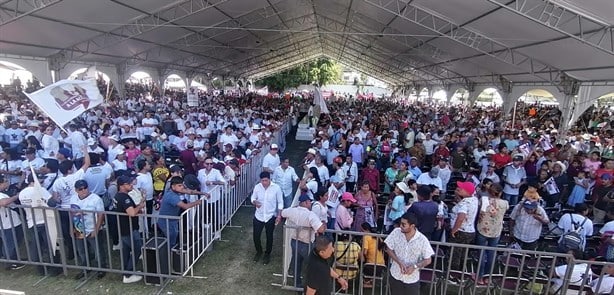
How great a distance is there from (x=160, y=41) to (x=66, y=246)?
15.8 m

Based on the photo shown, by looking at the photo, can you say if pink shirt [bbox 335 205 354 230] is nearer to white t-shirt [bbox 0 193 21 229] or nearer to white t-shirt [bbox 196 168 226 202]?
white t-shirt [bbox 196 168 226 202]

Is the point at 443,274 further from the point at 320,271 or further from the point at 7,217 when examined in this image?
the point at 7,217

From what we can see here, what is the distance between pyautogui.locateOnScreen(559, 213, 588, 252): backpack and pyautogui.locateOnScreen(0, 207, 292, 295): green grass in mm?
3848

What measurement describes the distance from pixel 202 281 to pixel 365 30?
62.8 ft

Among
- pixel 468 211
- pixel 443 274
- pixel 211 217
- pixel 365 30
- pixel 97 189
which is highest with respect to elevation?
pixel 365 30

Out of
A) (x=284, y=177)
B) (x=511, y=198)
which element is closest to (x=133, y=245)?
(x=284, y=177)

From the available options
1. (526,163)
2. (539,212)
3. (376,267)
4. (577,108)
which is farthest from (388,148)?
(577,108)

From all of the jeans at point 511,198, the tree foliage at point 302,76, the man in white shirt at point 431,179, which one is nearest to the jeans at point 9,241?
the man in white shirt at point 431,179

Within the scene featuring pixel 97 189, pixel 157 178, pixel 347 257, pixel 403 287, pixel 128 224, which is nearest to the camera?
pixel 403 287

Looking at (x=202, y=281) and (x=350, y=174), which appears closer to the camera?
(x=202, y=281)

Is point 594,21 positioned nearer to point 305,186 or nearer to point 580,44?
point 580,44

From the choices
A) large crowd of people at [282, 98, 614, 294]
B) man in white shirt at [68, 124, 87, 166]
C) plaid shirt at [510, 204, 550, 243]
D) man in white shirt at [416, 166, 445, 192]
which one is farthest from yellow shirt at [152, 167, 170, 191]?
plaid shirt at [510, 204, 550, 243]

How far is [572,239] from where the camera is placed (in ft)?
15.8

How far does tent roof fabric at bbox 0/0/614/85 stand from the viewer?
9.99 m
